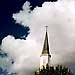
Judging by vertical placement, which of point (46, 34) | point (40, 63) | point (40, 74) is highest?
point (46, 34)

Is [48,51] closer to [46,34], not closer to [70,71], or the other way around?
[46,34]

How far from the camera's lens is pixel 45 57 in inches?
5630

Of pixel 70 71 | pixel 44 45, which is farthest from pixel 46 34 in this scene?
pixel 70 71

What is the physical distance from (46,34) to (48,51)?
24.0ft

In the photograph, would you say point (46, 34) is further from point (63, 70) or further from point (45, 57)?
point (63, 70)

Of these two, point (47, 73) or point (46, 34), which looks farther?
point (46, 34)

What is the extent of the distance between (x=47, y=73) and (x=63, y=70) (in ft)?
11.2

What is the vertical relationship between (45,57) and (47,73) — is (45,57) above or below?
above

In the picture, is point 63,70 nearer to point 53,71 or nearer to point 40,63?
point 53,71

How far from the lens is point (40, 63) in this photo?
14050cm

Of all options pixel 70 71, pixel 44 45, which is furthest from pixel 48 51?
pixel 70 71

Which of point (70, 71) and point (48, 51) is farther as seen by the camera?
point (48, 51)

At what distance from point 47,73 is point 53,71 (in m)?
1.43

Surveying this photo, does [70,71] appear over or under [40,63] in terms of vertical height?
under
